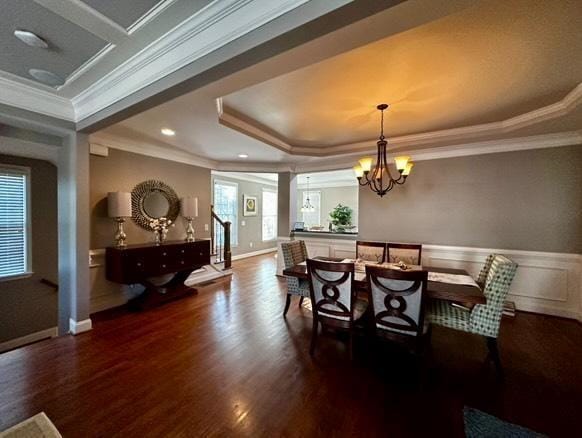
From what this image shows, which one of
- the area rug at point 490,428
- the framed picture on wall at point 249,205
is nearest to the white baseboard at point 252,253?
the framed picture on wall at point 249,205

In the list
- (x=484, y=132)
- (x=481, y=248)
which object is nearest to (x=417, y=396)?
(x=481, y=248)

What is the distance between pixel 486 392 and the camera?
1.89m

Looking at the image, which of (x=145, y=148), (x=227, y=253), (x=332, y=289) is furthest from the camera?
(x=227, y=253)

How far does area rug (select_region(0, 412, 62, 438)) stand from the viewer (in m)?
1.46

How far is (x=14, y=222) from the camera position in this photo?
3.81 meters

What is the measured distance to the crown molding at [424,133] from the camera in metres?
2.59

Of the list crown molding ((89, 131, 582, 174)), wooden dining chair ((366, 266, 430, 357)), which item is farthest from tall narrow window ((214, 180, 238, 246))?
wooden dining chair ((366, 266, 430, 357))

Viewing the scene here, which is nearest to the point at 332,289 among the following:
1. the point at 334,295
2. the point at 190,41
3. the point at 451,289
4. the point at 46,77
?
the point at 334,295

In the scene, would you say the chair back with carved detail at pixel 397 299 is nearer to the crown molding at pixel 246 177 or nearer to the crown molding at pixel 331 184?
the crown molding at pixel 246 177

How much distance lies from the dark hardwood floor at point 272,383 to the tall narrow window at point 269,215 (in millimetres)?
5668

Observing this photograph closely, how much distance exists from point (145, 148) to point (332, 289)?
3.61m

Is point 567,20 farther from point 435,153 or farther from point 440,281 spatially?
point 435,153

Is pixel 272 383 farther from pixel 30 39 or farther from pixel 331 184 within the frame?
pixel 331 184

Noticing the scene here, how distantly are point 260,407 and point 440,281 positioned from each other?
6.41 feet
